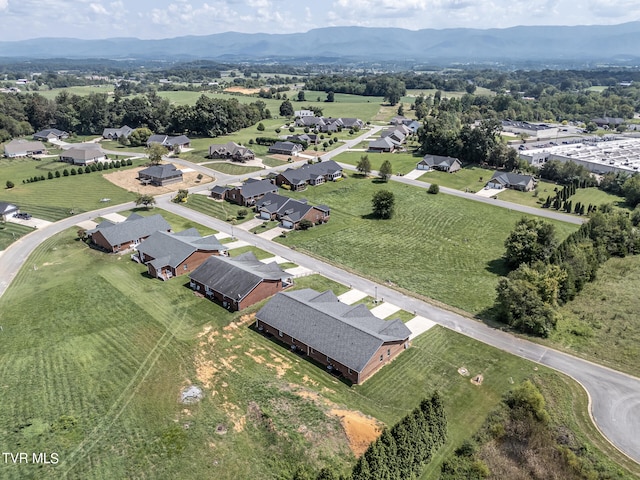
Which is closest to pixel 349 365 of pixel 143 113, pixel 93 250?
pixel 93 250

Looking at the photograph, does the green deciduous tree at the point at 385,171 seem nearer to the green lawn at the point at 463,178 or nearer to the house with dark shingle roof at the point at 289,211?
the green lawn at the point at 463,178

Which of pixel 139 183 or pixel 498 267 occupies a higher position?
pixel 139 183

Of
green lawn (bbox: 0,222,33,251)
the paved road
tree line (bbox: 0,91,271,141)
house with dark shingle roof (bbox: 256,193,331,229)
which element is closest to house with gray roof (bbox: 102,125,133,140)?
tree line (bbox: 0,91,271,141)

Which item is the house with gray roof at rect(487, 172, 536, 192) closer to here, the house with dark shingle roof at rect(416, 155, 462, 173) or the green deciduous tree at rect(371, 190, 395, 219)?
the house with dark shingle roof at rect(416, 155, 462, 173)

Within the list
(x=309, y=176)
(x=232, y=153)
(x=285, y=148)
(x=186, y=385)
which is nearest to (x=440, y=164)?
(x=309, y=176)

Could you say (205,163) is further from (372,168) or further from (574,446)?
(574,446)

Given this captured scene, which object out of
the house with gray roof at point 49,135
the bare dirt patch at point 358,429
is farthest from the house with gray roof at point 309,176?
the house with gray roof at point 49,135

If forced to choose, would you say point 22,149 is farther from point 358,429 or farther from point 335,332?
point 358,429
